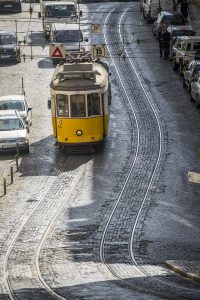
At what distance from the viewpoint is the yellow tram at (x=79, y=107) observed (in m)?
41.9

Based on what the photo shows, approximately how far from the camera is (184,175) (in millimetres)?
38781

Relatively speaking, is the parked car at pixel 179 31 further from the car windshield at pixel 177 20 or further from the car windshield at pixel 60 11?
the car windshield at pixel 60 11

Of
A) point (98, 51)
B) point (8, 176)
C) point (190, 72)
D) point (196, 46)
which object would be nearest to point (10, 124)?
point (8, 176)

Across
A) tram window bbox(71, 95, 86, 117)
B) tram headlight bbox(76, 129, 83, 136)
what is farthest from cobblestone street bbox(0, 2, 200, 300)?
tram window bbox(71, 95, 86, 117)

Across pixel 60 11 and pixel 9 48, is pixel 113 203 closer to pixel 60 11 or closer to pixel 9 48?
pixel 9 48

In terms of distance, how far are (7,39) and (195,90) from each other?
1528 centimetres

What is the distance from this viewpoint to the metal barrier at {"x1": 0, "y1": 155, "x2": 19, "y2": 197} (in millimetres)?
36906

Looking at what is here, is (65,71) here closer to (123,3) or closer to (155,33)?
(155,33)

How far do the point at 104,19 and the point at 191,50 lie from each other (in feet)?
55.4

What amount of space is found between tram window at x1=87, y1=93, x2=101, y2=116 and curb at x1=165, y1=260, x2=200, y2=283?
14.1m

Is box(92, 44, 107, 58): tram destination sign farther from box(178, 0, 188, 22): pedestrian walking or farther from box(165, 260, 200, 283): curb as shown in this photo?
box(165, 260, 200, 283): curb

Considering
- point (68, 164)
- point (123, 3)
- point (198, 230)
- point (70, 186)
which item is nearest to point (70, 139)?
point (68, 164)

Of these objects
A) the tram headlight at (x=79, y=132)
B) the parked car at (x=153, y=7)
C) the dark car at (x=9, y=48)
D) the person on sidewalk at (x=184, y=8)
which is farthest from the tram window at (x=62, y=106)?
the parked car at (x=153, y=7)

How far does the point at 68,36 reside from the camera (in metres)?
61.7
